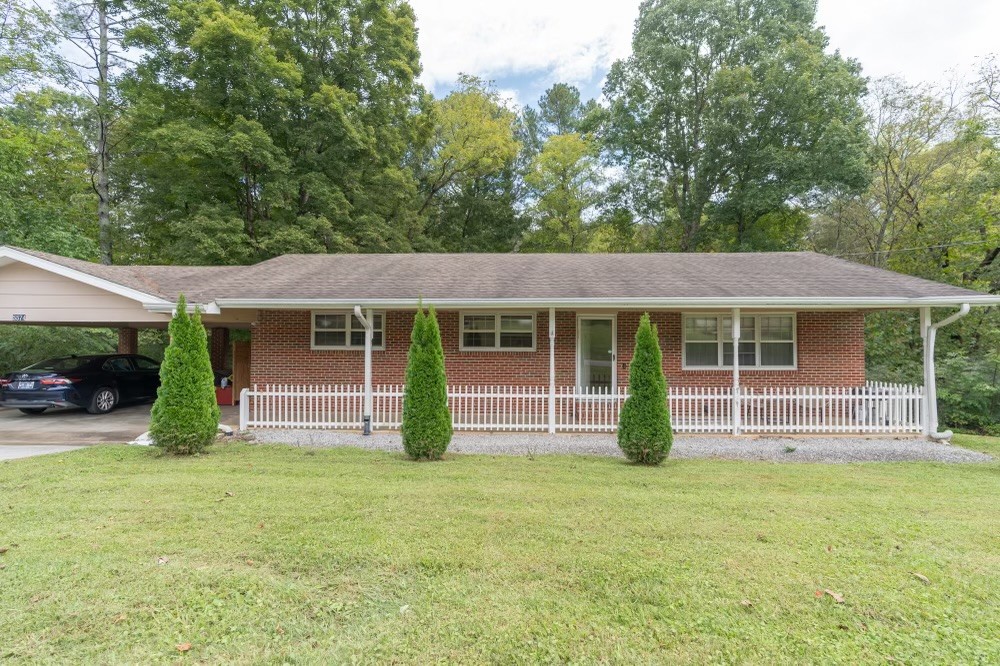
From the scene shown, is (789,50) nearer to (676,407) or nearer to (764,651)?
(676,407)

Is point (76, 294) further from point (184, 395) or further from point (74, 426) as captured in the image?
point (184, 395)

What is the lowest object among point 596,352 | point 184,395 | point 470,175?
point 184,395

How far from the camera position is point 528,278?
411 inches

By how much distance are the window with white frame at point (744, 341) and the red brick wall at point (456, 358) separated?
172 mm

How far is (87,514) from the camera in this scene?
450cm

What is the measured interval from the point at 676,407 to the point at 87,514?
8.67m

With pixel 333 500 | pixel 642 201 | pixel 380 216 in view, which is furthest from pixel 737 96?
pixel 333 500

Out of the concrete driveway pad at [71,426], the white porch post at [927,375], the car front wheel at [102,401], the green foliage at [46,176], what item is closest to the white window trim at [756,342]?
the white porch post at [927,375]

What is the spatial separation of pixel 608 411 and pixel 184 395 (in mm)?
7291

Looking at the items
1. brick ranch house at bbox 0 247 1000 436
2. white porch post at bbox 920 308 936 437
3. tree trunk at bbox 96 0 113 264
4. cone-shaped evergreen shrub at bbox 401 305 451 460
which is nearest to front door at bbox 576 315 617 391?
brick ranch house at bbox 0 247 1000 436

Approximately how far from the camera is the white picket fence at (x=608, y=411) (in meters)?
8.62

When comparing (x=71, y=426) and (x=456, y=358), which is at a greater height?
(x=456, y=358)

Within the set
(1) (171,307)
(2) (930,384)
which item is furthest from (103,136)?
(2) (930,384)

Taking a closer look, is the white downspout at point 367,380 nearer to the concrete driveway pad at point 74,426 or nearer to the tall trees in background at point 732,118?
the concrete driveway pad at point 74,426
